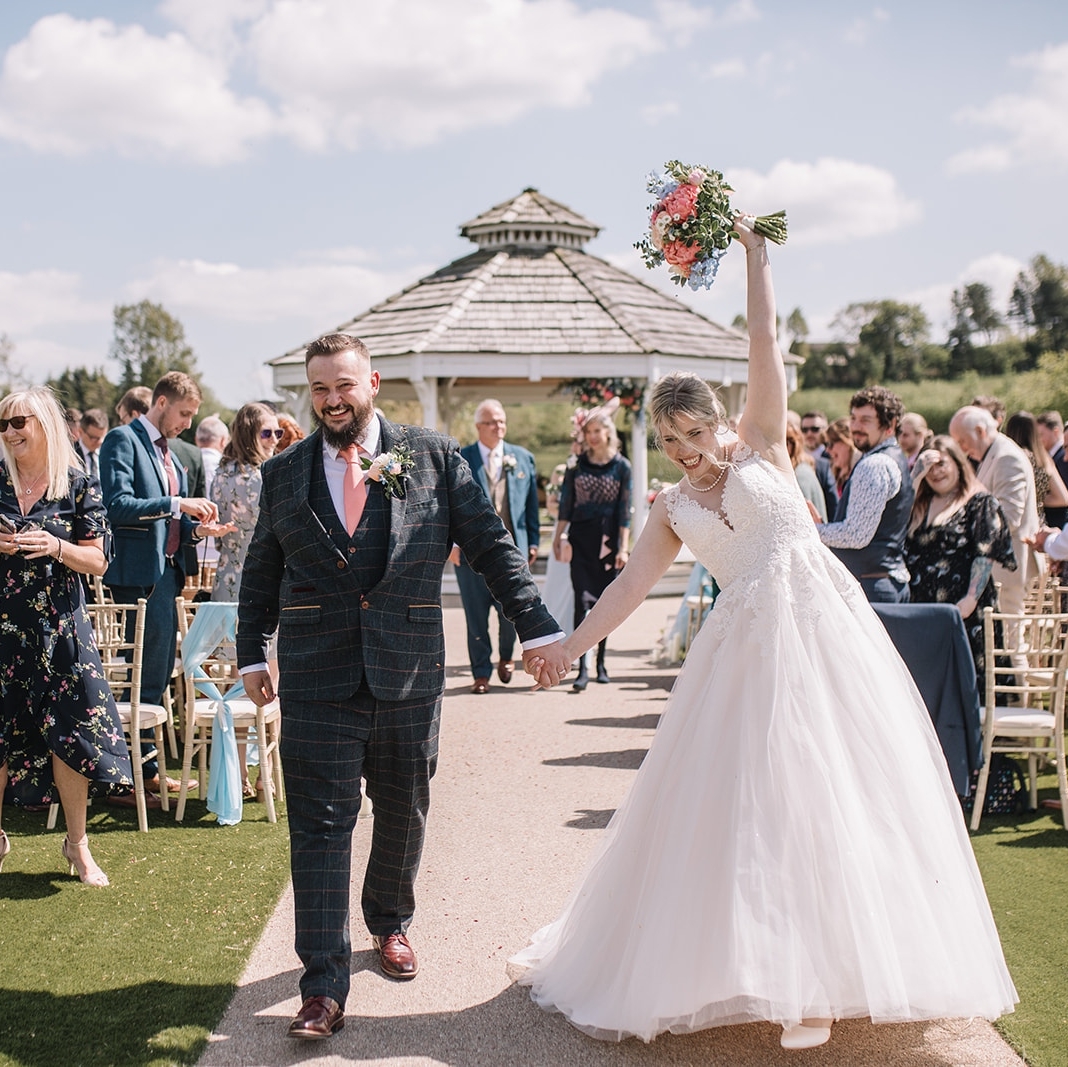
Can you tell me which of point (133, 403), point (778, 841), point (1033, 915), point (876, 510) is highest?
point (133, 403)

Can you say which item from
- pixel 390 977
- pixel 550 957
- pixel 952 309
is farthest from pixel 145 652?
pixel 952 309

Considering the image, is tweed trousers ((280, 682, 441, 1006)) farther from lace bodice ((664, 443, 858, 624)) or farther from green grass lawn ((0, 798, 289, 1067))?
lace bodice ((664, 443, 858, 624))

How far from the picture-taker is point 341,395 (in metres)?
3.85

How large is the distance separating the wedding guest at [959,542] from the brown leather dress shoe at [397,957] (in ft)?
12.8

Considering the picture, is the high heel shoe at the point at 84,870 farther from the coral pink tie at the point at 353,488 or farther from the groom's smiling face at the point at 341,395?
the groom's smiling face at the point at 341,395

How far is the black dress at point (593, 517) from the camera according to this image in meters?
9.59

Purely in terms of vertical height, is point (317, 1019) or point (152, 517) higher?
point (152, 517)

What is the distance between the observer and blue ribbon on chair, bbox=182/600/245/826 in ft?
19.9

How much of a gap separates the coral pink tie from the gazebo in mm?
13490

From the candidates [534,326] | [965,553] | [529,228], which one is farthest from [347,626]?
[529,228]

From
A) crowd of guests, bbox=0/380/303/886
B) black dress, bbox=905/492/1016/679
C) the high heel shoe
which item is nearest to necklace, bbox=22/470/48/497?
crowd of guests, bbox=0/380/303/886

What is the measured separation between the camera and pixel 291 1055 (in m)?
3.56

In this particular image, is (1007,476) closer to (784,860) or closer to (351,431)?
(784,860)

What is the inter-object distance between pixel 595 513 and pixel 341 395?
5861mm
